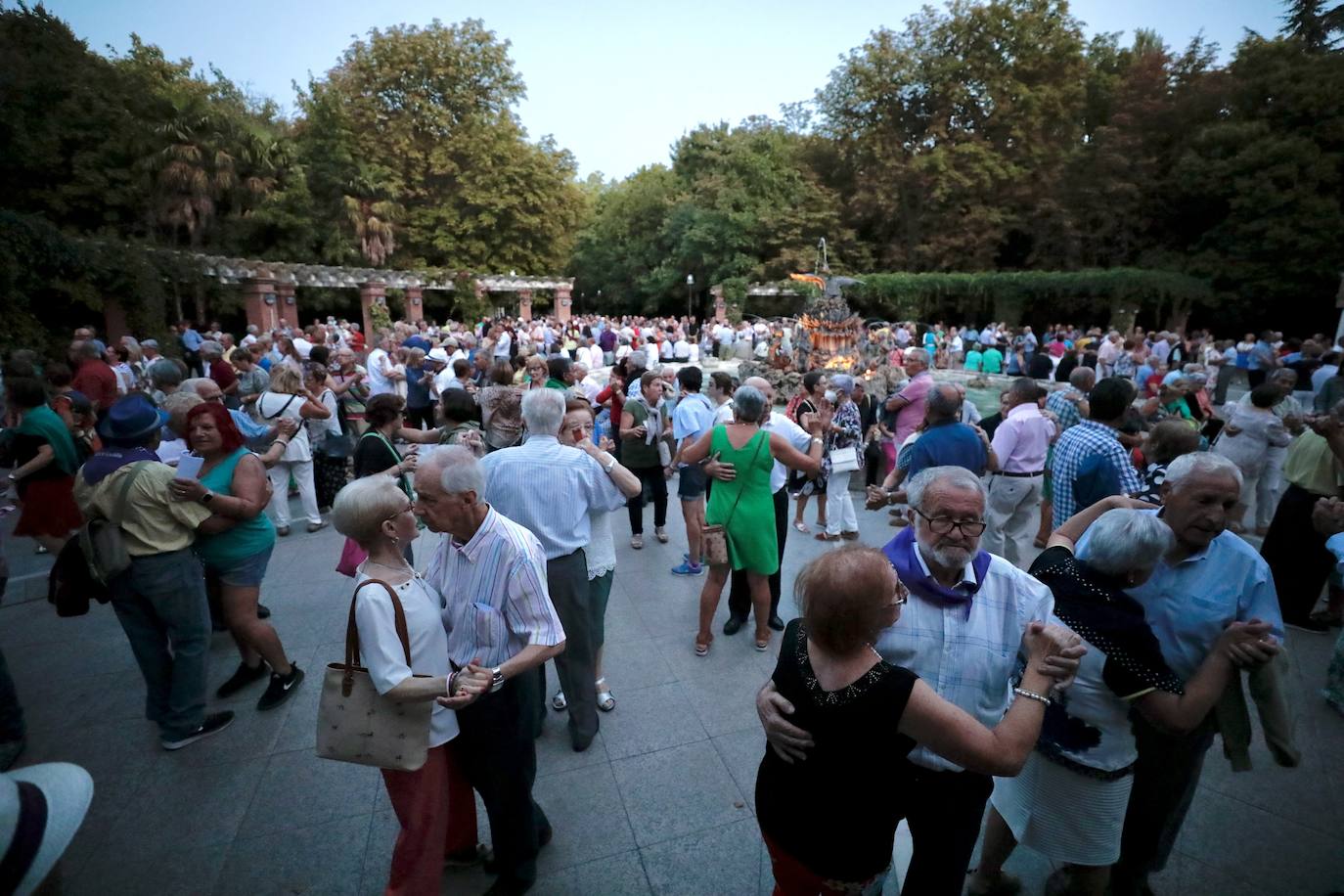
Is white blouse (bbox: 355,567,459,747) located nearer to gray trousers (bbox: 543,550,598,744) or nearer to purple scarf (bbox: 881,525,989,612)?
gray trousers (bbox: 543,550,598,744)

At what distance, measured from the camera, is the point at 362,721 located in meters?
1.95

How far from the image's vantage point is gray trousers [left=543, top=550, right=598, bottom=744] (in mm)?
3086

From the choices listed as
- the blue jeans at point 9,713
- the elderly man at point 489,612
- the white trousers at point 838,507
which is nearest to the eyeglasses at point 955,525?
the elderly man at point 489,612

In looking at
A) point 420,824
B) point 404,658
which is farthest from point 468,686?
point 420,824

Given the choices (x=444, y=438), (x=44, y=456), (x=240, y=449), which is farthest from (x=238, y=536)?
(x=44, y=456)

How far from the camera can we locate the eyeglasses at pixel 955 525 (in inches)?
73.8

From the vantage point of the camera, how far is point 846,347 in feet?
49.2

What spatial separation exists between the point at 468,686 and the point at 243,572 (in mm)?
2221

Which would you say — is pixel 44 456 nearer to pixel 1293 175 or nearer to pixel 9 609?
pixel 9 609

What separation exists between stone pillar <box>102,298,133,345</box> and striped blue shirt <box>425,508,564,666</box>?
17.3 metres

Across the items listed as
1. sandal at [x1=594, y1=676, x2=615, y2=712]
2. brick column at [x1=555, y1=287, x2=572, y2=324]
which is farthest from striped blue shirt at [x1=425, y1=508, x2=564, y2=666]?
brick column at [x1=555, y1=287, x2=572, y2=324]

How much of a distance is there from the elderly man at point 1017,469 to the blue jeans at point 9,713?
6.03 metres

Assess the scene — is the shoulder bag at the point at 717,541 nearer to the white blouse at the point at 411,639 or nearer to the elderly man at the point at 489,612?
the elderly man at the point at 489,612

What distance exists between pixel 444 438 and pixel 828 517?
3717 mm
